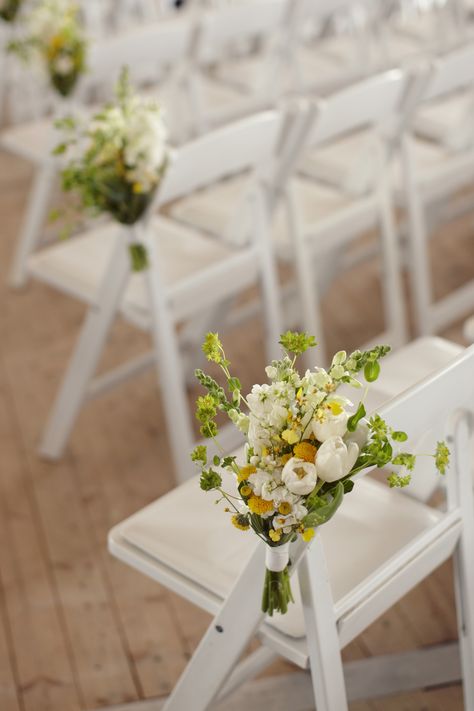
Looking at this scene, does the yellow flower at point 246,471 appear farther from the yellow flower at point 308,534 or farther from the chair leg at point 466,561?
the chair leg at point 466,561

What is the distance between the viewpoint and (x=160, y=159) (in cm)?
287

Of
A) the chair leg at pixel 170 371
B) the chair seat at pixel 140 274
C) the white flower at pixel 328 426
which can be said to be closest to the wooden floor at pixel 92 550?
the chair leg at pixel 170 371

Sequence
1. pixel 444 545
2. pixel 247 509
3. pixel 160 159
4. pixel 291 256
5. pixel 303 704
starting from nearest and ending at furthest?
pixel 247 509, pixel 444 545, pixel 303 704, pixel 160 159, pixel 291 256

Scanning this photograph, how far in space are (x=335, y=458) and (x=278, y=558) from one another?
227mm

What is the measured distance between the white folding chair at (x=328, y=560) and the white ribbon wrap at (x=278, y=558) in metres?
0.03

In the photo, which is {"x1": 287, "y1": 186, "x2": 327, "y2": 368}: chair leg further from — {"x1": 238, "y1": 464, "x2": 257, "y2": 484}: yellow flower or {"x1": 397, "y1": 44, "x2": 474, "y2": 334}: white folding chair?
{"x1": 238, "y1": 464, "x2": 257, "y2": 484}: yellow flower

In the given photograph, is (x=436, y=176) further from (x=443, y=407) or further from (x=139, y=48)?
(x=443, y=407)

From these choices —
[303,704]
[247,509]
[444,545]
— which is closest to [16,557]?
[303,704]

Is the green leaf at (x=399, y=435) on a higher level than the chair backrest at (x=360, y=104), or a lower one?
higher

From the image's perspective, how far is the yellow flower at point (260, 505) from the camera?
5.26ft

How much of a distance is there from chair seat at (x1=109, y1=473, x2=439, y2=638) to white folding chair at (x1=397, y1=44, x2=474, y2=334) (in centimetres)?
161

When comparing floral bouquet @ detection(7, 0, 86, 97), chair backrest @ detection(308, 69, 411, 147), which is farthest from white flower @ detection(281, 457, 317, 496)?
floral bouquet @ detection(7, 0, 86, 97)

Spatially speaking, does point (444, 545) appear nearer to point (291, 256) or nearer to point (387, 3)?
point (291, 256)

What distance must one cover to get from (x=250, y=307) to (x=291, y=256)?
1.54ft
